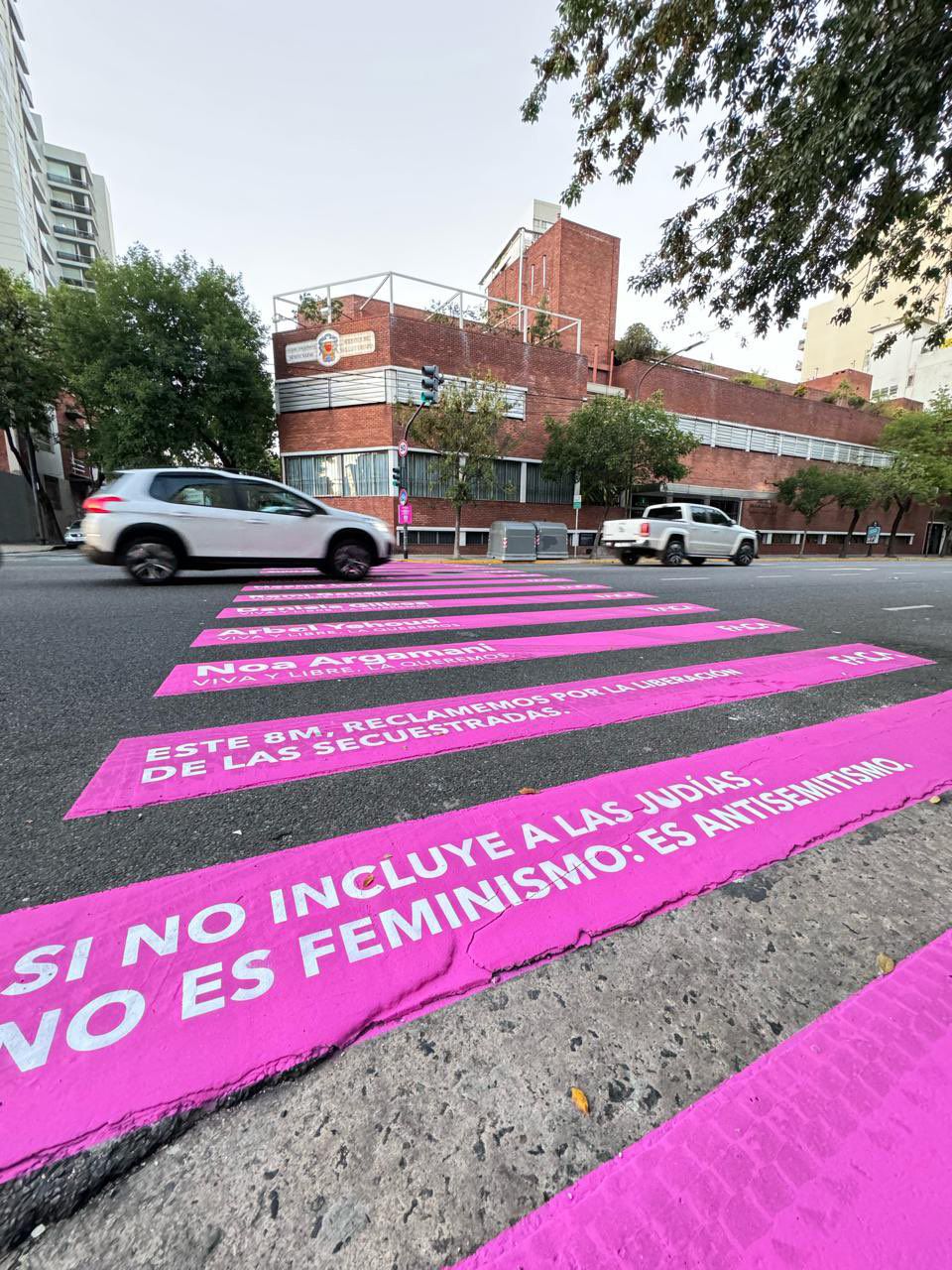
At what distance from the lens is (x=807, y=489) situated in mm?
29156

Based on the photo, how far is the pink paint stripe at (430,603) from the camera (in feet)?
20.8

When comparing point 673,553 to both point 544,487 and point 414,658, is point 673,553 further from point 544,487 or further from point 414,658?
point 414,658

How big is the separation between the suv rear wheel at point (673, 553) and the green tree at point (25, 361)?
2514 cm

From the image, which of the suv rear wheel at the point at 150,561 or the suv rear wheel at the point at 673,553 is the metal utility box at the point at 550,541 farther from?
the suv rear wheel at the point at 150,561

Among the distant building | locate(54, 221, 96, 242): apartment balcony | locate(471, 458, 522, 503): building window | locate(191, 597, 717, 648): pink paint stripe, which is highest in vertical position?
locate(54, 221, 96, 242): apartment balcony

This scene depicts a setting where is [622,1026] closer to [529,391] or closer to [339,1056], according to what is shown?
[339,1056]

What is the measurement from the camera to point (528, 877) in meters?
1.95

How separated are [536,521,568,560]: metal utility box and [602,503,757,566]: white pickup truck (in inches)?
64.9

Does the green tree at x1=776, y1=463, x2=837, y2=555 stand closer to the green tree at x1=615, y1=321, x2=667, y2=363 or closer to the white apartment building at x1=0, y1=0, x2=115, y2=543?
the green tree at x1=615, y1=321, x2=667, y2=363

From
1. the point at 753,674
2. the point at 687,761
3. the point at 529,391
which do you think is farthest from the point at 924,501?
the point at 687,761

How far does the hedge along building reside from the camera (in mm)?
21016

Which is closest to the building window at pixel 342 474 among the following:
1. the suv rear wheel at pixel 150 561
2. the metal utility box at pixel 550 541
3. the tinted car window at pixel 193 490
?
the metal utility box at pixel 550 541

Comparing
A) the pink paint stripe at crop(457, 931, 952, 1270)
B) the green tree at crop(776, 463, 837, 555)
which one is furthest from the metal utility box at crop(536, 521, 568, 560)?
the green tree at crop(776, 463, 837, 555)

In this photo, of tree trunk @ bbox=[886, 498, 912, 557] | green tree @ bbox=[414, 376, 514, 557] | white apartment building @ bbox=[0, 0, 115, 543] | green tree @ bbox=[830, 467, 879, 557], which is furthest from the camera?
tree trunk @ bbox=[886, 498, 912, 557]
